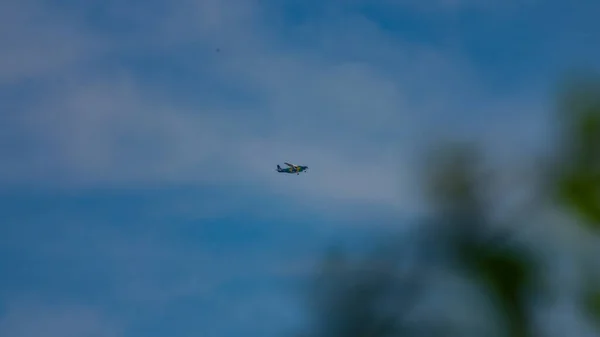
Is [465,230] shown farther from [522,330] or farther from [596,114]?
[596,114]

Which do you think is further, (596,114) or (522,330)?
(596,114)

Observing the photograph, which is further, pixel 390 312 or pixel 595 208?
pixel 595 208

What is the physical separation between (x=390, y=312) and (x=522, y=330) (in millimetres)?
675

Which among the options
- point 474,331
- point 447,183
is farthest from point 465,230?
point 474,331

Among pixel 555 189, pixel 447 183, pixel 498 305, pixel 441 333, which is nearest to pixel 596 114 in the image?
pixel 555 189

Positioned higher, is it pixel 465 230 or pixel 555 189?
Answer: pixel 555 189

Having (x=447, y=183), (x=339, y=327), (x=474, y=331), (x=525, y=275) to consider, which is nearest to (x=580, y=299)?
(x=525, y=275)

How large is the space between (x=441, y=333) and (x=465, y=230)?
563mm

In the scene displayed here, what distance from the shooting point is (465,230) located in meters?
3.72

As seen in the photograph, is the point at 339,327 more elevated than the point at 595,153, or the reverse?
the point at 595,153

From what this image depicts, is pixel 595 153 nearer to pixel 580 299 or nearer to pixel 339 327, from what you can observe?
pixel 580 299

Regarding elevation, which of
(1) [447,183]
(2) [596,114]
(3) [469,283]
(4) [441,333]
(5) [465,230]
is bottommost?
(4) [441,333]

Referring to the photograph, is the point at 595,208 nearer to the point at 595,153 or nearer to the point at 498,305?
the point at 595,153

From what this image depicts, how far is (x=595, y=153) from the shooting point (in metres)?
3.81
